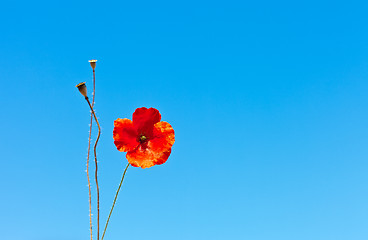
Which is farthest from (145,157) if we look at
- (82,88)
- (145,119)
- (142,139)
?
(82,88)

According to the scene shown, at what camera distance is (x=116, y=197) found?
2328 millimetres

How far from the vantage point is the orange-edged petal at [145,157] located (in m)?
2.31

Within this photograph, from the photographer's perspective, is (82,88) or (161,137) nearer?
(82,88)

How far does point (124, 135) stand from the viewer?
2312 millimetres

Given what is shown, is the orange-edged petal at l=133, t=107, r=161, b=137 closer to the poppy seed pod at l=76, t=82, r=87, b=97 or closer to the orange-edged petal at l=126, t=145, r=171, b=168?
the orange-edged petal at l=126, t=145, r=171, b=168

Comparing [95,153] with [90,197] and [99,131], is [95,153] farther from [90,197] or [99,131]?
[90,197]

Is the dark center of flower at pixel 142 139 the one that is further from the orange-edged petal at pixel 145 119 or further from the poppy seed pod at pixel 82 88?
the poppy seed pod at pixel 82 88

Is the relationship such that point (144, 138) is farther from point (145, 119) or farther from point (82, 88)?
point (82, 88)

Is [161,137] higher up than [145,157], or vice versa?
[161,137]

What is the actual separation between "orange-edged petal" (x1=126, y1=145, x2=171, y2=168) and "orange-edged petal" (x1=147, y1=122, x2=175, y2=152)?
0.03m

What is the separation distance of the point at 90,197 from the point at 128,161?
12.3 inches

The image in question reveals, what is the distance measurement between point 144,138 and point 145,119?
12 cm

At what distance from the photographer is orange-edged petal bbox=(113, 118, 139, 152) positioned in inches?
90.1

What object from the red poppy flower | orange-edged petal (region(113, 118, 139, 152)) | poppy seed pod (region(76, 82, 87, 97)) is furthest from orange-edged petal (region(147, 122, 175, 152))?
poppy seed pod (region(76, 82, 87, 97))
